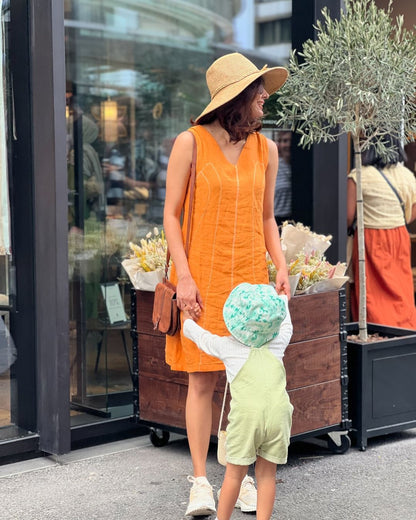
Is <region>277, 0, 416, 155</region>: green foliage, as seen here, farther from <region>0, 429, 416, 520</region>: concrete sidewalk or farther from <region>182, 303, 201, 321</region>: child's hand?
<region>0, 429, 416, 520</region>: concrete sidewalk

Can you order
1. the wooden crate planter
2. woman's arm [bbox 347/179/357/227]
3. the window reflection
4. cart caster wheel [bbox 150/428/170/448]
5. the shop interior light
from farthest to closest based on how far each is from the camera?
woman's arm [bbox 347/179/357/227] → the shop interior light → the window reflection → cart caster wheel [bbox 150/428/170/448] → the wooden crate planter

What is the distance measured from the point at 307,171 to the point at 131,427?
6.11 ft

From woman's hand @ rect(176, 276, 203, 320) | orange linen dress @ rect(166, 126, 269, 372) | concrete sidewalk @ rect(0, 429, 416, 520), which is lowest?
concrete sidewalk @ rect(0, 429, 416, 520)

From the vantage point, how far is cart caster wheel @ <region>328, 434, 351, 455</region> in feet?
14.4

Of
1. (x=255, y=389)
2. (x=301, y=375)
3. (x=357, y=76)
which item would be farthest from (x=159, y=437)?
(x=357, y=76)

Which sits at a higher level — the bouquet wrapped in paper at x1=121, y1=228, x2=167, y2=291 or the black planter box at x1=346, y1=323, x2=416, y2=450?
the bouquet wrapped in paper at x1=121, y1=228, x2=167, y2=291

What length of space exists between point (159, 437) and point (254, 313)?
181 centimetres

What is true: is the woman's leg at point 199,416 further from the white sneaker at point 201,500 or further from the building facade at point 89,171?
the building facade at point 89,171

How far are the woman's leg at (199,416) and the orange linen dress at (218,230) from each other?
81 mm

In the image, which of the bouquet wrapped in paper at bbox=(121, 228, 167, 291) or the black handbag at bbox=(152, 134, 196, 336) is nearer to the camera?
the black handbag at bbox=(152, 134, 196, 336)

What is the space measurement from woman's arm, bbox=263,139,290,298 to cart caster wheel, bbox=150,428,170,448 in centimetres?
127

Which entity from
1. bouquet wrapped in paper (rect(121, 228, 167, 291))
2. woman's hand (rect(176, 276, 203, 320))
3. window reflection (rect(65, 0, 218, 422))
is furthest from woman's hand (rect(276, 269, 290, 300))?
window reflection (rect(65, 0, 218, 422))

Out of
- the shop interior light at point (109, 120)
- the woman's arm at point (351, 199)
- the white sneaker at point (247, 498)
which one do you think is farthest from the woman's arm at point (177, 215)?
the woman's arm at point (351, 199)

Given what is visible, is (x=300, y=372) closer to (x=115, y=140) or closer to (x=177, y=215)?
(x=177, y=215)
